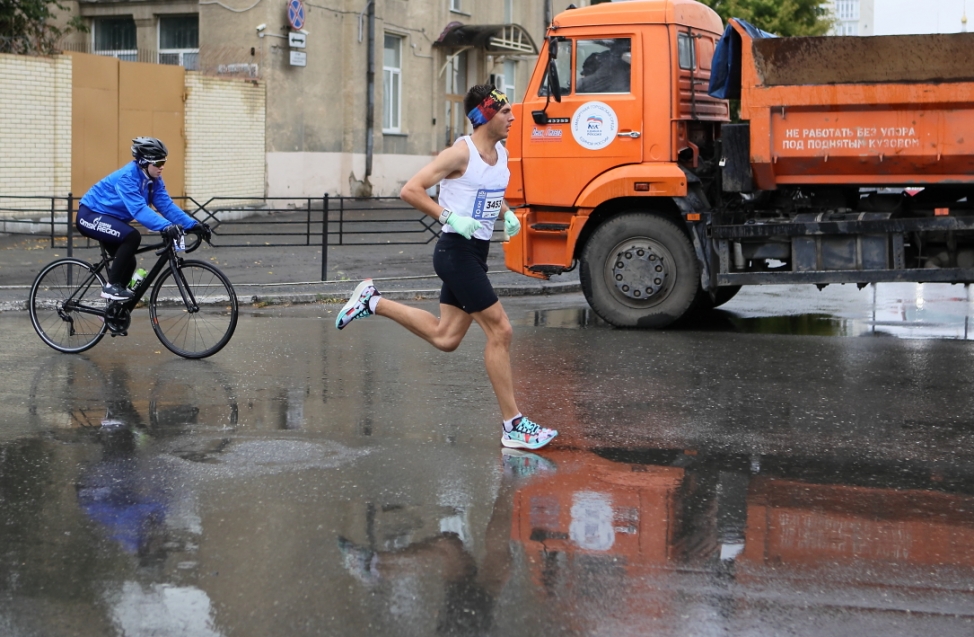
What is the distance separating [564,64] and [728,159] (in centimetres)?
179

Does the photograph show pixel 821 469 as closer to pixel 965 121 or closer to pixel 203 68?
pixel 965 121

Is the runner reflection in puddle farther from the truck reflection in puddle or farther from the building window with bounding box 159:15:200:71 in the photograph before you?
the building window with bounding box 159:15:200:71

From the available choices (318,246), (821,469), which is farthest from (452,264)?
(318,246)

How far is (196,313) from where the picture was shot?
9766 mm

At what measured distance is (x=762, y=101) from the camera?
10.8 m

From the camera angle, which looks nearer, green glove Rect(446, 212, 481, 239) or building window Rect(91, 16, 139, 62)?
green glove Rect(446, 212, 481, 239)

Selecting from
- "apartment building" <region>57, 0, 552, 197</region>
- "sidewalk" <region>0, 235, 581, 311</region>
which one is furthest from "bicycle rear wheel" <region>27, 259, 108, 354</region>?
"apartment building" <region>57, 0, 552, 197</region>

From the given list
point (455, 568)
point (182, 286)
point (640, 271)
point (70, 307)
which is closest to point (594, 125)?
point (640, 271)

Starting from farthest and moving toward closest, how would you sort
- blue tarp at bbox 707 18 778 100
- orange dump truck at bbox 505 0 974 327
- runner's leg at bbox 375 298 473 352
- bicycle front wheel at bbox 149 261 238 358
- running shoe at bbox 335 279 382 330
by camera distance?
1. blue tarp at bbox 707 18 778 100
2. orange dump truck at bbox 505 0 974 327
3. bicycle front wheel at bbox 149 261 238 358
4. running shoe at bbox 335 279 382 330
5. runner's leg at bbox 375 298 473 352

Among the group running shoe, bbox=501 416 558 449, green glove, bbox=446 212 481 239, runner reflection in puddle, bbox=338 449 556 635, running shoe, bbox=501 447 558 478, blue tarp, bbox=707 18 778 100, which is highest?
blue tarp, bbox=707 18 778 100

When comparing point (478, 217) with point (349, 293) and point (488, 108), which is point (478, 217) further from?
point (349, 293)

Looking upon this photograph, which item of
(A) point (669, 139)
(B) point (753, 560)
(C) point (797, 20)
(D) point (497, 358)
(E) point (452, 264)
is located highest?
(C) point (797, 20)

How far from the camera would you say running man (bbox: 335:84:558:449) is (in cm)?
644

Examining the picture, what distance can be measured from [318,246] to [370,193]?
920 cm
